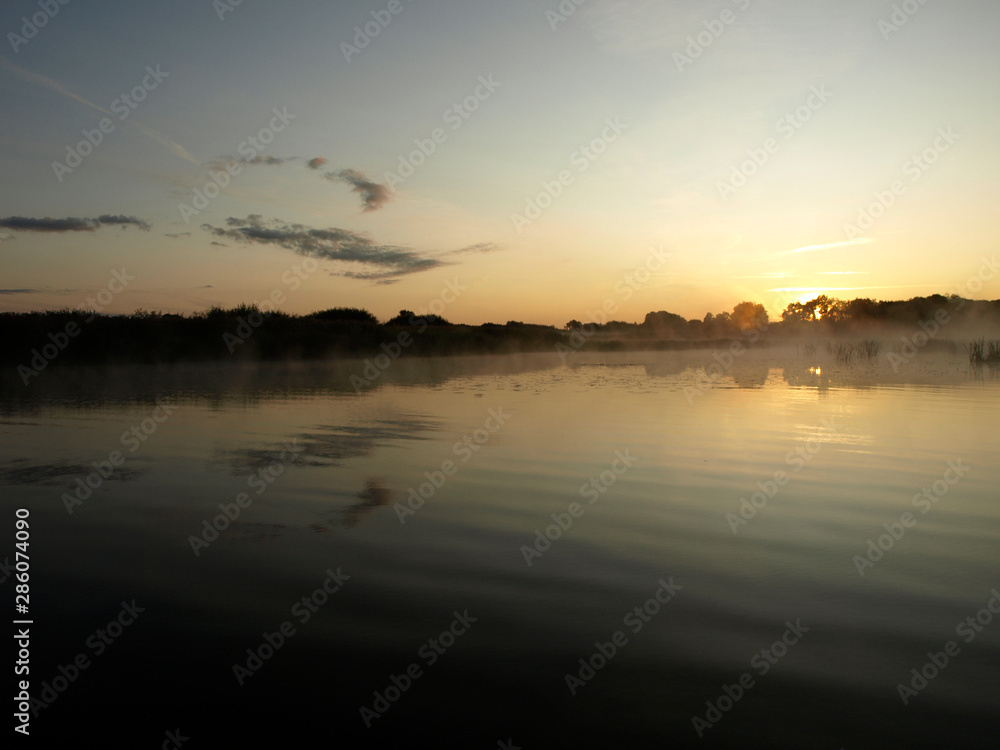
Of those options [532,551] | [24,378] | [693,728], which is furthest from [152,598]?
[24,378]

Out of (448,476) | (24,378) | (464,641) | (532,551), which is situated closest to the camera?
(464,641)

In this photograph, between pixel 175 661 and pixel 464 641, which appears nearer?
pixel 175 661

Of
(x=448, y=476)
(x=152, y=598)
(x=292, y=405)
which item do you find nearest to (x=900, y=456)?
(x=448, y=476)

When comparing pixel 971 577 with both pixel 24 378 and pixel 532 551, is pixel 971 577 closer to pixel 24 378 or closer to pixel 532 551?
pixel 532 551

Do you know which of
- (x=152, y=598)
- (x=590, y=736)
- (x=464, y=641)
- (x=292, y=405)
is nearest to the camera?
(x=590, y=736)

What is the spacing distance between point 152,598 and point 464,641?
7.31ft

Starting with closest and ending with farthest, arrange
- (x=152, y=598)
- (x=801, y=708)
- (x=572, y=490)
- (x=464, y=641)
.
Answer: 1. (x=801, y=708)
2. (x=464, y=641)
3. (x=152, y=598)
4. (x=572, y=490)

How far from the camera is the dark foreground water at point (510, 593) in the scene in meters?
3.24

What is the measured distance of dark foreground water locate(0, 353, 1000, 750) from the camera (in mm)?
3242

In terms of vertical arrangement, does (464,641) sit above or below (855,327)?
below

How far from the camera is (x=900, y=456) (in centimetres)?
984

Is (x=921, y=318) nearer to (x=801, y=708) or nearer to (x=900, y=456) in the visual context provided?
(x=900, y=456)

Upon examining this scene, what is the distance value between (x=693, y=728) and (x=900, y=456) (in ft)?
27.4

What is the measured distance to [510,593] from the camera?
15.4ft
